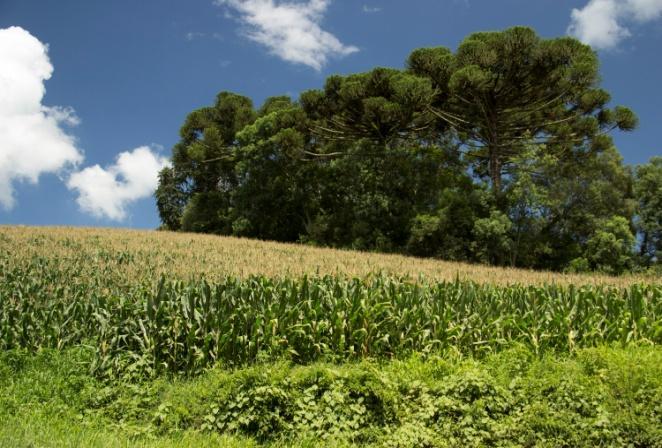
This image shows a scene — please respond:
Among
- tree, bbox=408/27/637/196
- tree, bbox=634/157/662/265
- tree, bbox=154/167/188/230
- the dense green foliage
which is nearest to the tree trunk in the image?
tree, bbox=408/27/637/196

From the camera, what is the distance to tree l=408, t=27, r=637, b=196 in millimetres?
28547

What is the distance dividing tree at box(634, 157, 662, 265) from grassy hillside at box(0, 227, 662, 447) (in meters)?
25.7

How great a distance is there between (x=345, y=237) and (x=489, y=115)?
1191 centimetres

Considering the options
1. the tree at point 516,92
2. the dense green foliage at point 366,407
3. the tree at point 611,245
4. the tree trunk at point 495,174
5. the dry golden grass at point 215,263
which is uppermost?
the tree at point 516,92

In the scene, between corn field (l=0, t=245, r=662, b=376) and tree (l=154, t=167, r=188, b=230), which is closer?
corn field (l=0, t=245, r=662, b=376)

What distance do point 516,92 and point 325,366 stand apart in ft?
92.2

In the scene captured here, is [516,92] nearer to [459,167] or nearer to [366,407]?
[459,167]

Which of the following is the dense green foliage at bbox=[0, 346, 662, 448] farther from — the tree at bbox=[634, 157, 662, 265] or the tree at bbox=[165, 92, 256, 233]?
the tree at bbox=[165, 92, 256, 233]

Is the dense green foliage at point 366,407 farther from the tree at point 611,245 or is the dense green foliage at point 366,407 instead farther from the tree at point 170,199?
the tree at point 170,199

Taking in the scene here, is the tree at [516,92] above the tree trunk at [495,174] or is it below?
above

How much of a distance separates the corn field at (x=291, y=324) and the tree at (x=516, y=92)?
20320 mm

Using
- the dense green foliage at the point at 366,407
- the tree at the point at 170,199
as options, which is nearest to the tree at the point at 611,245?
the dense green foliage at the point at 366,407

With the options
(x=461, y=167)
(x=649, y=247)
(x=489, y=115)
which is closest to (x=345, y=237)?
(x=461, y=167)

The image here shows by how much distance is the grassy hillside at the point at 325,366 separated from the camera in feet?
20.9
